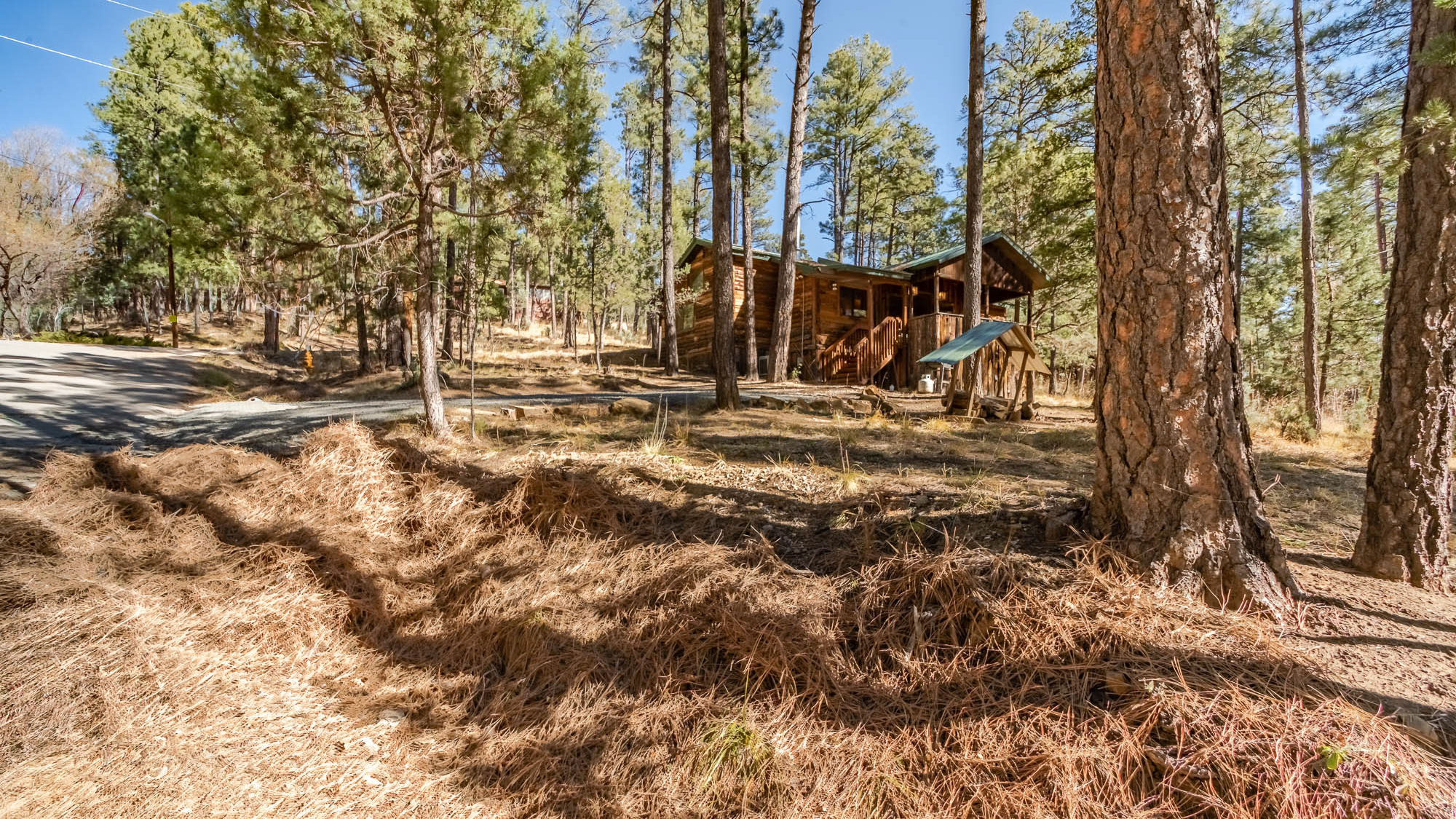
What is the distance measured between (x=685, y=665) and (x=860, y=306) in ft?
56.4

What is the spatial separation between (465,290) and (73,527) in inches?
244

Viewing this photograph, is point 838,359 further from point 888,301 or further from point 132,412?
point 132,412

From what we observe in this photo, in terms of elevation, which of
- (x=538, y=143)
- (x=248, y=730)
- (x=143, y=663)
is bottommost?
(x=248, y=730)

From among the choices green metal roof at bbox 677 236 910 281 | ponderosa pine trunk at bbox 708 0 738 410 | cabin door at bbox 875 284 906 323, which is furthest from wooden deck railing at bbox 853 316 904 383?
ponderosa pine trunk at bbox 708 0 738 410

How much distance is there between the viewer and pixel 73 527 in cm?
321

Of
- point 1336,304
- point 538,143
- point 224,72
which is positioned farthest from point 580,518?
point 1336,304

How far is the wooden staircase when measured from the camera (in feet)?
50.5

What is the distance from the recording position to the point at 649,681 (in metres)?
2.36

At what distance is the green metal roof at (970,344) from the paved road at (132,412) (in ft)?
13.0

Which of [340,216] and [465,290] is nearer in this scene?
[340,216]

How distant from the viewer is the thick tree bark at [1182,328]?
7.29ft

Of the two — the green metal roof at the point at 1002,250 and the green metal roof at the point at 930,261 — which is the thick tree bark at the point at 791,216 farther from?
the green metal roof at the point at 1002,250

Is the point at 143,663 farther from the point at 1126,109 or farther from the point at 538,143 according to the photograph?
the point at 538,143

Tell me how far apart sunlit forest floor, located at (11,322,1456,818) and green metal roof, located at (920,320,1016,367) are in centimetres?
439
